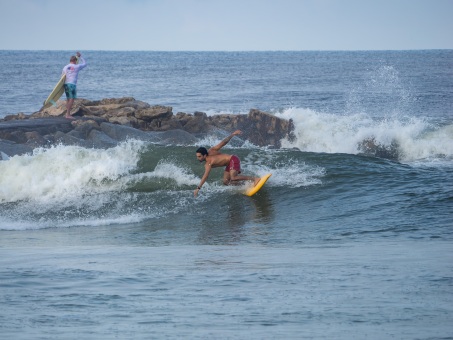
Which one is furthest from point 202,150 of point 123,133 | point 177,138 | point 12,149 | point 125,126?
point 125,126

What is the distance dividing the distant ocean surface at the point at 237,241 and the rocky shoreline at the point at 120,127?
681 mm

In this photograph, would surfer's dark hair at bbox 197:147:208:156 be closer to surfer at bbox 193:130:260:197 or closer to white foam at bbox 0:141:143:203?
surfer at bbox 193:130:260:197

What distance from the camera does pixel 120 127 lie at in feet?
70.6

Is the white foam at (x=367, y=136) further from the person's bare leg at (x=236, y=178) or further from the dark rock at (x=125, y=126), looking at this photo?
the person's bare leg at (x=236, y=178)

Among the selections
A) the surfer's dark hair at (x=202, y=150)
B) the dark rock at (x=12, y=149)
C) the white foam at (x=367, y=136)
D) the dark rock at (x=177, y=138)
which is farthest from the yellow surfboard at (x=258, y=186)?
the white foam at (x=367, y=136)

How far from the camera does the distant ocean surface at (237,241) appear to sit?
6.28 m

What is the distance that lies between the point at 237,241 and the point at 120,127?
10.9 m

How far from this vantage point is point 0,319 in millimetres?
6414

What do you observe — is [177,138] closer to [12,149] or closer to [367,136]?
[12,149]

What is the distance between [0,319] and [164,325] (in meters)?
1.46

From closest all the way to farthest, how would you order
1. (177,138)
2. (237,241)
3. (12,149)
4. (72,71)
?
(237,241), (12,149), (177,138), (72,71)

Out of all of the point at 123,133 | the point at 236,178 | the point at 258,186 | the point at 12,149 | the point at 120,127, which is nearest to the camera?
the point at 236,178

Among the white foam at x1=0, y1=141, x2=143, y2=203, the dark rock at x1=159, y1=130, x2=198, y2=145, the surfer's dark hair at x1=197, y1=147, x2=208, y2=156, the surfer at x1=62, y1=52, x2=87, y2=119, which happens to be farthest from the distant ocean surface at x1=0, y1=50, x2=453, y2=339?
the surfer at x1=62, y1=52, x2=87, y2=119

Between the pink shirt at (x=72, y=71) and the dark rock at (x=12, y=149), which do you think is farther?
the pink shirt at (x=72, y=71)
